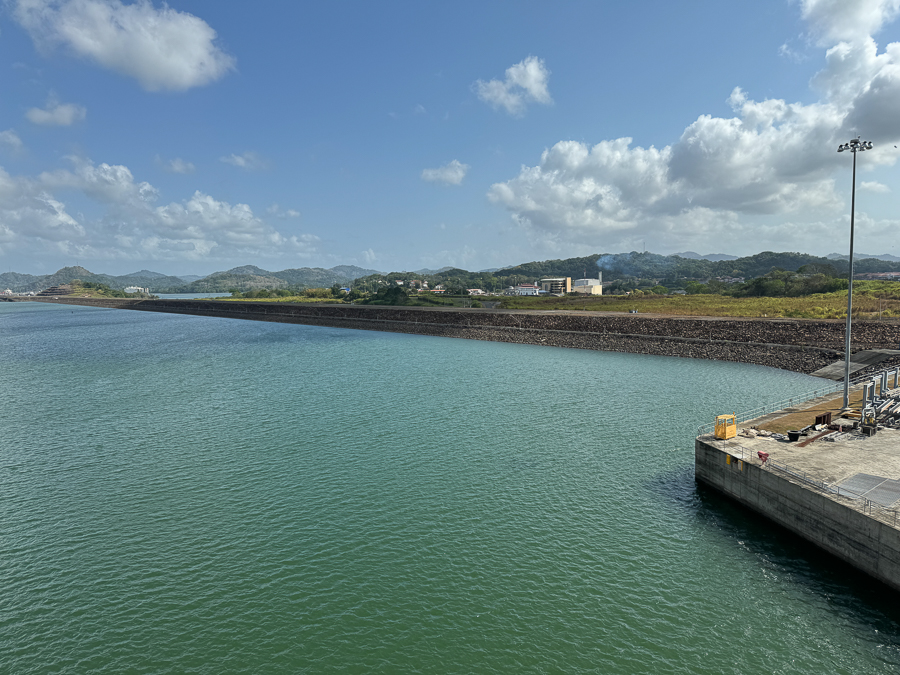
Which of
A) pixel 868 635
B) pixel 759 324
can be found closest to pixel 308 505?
pixel 868 635

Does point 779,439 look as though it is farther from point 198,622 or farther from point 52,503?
point 52,503

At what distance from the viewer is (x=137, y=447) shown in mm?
28641

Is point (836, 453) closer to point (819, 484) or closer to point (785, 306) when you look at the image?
point (819, 484)

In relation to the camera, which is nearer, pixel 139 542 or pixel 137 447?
pixel 139 542

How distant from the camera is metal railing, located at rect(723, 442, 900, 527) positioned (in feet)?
47.8

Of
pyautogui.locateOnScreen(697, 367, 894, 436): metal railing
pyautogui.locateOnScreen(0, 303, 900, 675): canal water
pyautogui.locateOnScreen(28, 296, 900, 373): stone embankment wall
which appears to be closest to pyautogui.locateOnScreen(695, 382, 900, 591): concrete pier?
pyautogui.locateOnScreen(0, 303, 900, 675): canal water

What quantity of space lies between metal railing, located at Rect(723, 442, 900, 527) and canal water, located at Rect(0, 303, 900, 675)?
2329mm

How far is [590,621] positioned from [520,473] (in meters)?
10.6

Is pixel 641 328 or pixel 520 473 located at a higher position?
pixel 641 328

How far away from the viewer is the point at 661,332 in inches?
2638

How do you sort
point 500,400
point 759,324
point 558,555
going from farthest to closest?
point 759,324
point 500,400
point 558,555

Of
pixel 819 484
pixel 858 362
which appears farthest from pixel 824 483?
pixel 858 362

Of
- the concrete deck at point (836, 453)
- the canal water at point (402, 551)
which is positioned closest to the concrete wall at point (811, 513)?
the canal water at point (402, 551)

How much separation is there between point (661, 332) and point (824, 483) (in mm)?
53203
